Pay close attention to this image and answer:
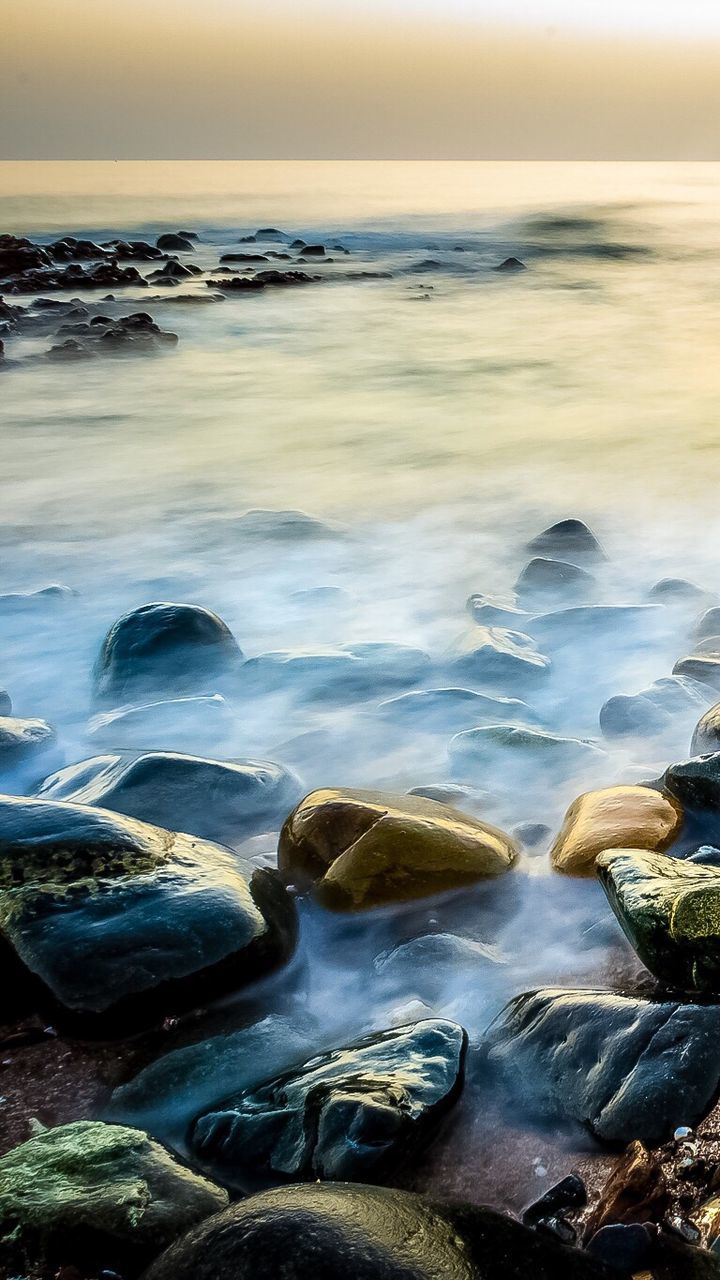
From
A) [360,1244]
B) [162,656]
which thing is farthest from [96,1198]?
[162,656]

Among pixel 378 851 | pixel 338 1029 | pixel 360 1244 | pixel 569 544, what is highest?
pixel 569 544

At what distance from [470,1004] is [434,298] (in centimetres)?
2140

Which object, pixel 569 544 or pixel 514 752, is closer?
pixel 514 752

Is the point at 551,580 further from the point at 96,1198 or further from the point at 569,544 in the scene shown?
the point at 96,1198

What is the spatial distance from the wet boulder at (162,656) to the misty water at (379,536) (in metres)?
0.20

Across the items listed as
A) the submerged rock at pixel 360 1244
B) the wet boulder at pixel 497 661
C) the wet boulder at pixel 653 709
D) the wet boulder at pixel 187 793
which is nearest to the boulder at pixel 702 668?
the wet boulder at pixel 653 709

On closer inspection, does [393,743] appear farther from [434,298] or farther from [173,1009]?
[434,298]

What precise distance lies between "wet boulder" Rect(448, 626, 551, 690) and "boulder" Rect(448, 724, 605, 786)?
60cm

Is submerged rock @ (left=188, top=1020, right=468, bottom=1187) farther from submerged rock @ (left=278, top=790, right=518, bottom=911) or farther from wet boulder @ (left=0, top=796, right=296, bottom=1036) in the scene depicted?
submerged rock @ (left=278, top=790, right=518, bottom=911)

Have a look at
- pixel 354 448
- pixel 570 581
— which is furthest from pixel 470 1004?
pixel 354 448

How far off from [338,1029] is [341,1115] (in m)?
0.59

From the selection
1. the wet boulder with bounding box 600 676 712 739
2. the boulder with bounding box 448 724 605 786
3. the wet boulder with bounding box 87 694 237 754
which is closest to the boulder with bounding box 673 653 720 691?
the wet boulder with bounding box 600 676 712 739

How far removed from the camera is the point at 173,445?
435 inches

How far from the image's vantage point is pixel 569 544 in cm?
691
